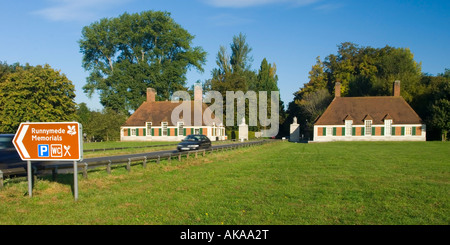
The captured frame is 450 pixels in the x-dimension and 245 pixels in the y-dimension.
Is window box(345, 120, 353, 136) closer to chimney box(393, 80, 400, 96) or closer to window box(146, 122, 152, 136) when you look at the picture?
chimney box(393, 80, 400, 96)

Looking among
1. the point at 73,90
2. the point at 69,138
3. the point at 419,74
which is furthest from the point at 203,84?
the point at 69,138

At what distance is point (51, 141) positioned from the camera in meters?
9.50

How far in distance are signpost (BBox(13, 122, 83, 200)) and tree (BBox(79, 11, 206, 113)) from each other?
53637 millimetres

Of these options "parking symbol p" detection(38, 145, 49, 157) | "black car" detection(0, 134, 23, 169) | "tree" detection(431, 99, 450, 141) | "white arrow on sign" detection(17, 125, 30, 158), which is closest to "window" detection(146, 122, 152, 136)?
"tree" detection(431, 99, 450, 141)

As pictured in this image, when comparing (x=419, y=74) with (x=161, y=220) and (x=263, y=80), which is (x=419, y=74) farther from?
(x=161, y=220)

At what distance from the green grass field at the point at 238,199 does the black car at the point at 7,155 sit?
1204mm

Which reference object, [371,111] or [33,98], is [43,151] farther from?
[371,111]

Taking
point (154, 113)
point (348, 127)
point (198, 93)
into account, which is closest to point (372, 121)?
point (348, 127)

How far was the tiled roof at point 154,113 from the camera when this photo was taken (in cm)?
5737

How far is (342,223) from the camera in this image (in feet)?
22.4

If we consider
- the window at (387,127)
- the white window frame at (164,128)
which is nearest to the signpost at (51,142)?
the white window frame at (164,128)

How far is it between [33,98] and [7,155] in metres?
36.0

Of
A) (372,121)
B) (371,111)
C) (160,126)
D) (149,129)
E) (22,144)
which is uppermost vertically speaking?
(371,111)
